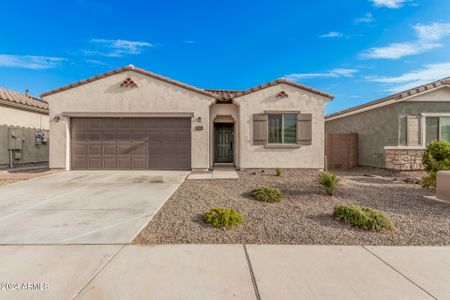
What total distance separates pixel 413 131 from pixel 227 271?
39.8ft

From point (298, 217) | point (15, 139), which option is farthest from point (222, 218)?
point (15, 139)

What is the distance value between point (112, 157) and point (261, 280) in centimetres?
968

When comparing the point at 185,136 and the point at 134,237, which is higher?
the point at 185,136

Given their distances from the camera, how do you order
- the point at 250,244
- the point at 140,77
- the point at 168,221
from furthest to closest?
the point at 140,77 → the point at 168,221 → the point at 250,244

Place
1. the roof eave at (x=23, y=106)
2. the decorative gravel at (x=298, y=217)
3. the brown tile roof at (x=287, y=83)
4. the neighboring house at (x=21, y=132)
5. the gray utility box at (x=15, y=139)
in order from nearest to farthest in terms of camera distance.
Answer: the decorative gravel at (x=298, y=217)
the brown tile roof at (x=287, y=83)
the roof eave at (x=23, y=106)
the neighboring house at (x=21, y=132)
the gray utility box at (x=15, y=139)

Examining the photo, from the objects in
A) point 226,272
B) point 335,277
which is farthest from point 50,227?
point 335,277

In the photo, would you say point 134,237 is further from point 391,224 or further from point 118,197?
point 391,224

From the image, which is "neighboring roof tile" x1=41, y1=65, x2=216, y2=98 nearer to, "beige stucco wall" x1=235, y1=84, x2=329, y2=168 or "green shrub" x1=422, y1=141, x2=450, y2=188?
"beige stucco wall" x1=235, y1=84, x2=329, y2=168

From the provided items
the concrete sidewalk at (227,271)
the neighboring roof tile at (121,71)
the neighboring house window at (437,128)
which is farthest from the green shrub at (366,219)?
the neighboring house window at (437,128)

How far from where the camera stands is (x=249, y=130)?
1010 centimetres

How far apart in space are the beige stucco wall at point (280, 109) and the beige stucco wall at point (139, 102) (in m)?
1.73

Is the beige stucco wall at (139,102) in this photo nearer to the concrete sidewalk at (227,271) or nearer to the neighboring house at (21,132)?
the neighboring house at (21,132)

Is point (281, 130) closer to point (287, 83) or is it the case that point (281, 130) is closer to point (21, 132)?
point (287, 83)

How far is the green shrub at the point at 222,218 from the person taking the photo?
3.97 metres
